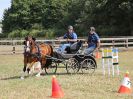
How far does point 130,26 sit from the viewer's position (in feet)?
168

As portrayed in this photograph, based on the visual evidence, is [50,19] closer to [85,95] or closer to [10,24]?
[10,24]

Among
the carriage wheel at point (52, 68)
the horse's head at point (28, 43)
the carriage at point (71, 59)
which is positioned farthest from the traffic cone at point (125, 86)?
the carriage wheel at point (52, 68)

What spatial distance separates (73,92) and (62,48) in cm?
590

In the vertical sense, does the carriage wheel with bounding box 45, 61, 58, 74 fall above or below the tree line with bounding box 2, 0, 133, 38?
below

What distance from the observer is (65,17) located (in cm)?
7612

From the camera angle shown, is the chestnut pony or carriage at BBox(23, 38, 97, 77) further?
carriage at BBox(23, 38, 97, 77)

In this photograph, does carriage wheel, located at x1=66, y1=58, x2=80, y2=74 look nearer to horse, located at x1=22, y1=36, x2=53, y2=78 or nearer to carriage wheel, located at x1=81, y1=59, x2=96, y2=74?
carriage wheel, located at x1=81, y1=59, x2=96, y2=74

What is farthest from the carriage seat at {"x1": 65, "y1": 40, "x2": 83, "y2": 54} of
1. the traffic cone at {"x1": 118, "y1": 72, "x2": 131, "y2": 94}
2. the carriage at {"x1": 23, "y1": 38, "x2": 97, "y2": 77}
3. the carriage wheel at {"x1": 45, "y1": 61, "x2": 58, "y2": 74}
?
the traffic cone at {"x1": 118, "y1": 72, "x2": 131, "y2": 94}

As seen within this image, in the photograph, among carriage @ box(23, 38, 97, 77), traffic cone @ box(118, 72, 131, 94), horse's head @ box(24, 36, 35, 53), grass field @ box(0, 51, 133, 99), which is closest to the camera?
grass field @ box(0, 51, 133, 99)

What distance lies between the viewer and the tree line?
52.0 metres

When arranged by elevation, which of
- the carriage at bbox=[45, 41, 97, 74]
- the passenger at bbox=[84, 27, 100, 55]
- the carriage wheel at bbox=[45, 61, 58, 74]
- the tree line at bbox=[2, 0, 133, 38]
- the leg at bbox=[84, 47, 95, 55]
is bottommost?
the carriage wheel at bbox=[45, 61, 58, 74]

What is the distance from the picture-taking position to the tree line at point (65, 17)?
51994 mm

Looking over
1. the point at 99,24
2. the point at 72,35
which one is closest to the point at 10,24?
the point at 99,24

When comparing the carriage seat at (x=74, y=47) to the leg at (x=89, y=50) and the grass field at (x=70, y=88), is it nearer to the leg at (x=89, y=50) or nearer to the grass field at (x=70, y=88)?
the leg at (x=89, y=50)
